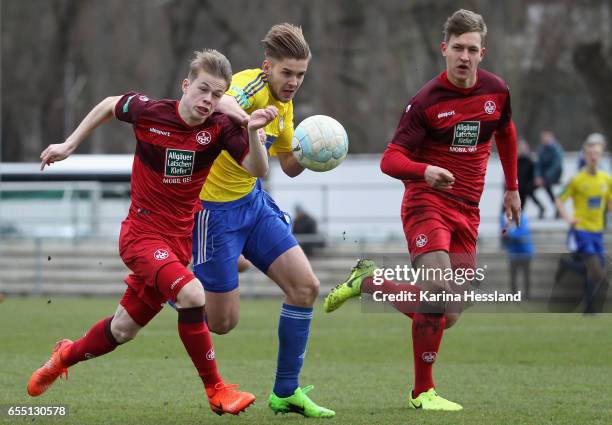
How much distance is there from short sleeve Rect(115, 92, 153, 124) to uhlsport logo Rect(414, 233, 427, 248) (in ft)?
6.40

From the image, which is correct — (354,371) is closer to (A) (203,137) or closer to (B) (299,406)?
(B) (299,406)

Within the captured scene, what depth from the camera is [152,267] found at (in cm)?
656

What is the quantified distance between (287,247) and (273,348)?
4.36 meters

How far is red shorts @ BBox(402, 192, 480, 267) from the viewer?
24.1 feet

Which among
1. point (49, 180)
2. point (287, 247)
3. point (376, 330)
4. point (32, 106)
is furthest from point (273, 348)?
point (32, 106)

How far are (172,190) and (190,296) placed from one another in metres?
0.72

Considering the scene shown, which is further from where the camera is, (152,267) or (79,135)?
(79,135)

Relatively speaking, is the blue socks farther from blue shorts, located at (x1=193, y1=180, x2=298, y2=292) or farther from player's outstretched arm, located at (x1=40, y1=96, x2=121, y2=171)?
player's outstretched arm, located at (x1=40, y1=96, x2=121, y2=171)

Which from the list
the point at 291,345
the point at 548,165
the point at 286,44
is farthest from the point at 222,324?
the point at 548,165

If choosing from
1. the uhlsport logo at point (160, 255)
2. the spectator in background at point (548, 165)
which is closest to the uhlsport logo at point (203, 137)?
the uhlsport logo at point (160, 255)

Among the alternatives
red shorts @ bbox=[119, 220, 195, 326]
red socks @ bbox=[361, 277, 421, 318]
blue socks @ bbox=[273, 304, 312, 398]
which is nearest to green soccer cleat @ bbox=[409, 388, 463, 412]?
red socks @ bbox=[361, 277, 421, 318]

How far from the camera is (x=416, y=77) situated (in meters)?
36.0

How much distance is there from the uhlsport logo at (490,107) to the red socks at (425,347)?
4.63 ft

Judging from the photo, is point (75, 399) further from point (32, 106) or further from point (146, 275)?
point (32, 106)
